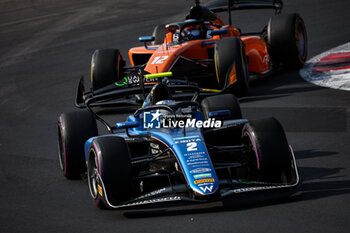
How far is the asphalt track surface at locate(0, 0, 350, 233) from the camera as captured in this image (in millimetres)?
7312

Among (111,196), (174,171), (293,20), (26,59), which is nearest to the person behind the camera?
(111,196)

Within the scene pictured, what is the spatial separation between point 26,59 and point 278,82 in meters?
8.30

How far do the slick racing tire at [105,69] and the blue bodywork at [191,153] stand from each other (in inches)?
206

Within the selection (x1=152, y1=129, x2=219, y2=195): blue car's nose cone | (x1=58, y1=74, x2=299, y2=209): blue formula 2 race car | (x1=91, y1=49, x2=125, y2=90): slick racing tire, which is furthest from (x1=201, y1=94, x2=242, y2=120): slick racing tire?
(x1=91, y1=49, x2=125, y2=90): slick racing tire

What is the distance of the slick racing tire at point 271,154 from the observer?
7.87m

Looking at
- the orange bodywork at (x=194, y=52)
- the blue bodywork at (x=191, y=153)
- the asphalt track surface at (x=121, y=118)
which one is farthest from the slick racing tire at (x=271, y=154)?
the orange bodywork at (x=194, y=52)

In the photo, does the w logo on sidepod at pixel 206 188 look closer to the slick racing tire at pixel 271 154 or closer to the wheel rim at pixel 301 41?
the slick racing tire at pixel 271 154

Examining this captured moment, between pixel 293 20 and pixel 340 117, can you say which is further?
pixel 293 20

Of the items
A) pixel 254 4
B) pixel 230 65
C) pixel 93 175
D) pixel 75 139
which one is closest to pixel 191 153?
pixel 93 175

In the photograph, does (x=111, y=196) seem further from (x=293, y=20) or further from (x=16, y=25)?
(x=16, y=25)

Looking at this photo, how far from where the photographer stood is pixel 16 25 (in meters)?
25.1

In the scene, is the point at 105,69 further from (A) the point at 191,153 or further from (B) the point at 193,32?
(A) the point at 191,153

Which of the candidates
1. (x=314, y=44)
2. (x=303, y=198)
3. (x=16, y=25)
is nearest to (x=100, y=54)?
(x=314, y=44)

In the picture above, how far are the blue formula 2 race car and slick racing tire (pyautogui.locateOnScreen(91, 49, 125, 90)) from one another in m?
4.19
